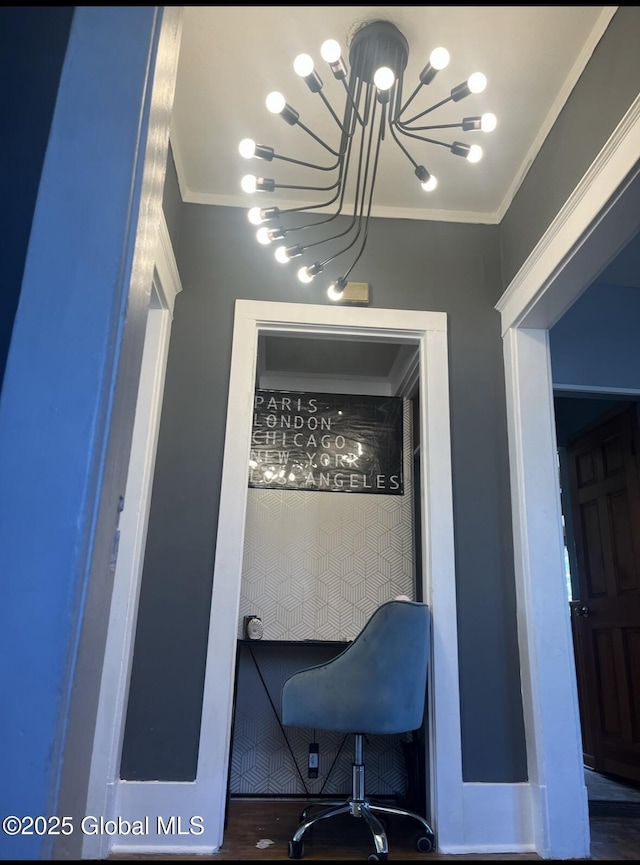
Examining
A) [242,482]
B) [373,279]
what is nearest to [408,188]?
[373,279]

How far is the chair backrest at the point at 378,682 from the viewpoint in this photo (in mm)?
2311

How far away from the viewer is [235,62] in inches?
91.2

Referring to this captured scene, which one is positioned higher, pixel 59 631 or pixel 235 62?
pixel 235 62

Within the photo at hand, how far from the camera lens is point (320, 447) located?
3.69 meters

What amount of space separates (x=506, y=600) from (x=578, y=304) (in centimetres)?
184

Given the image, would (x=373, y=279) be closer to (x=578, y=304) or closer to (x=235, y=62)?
(x=235, y=62)

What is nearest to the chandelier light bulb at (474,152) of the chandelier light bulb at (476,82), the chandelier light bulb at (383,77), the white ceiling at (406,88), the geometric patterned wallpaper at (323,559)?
the chandelier light bulb at (476,82)

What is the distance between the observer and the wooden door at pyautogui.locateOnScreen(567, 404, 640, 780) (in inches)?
138

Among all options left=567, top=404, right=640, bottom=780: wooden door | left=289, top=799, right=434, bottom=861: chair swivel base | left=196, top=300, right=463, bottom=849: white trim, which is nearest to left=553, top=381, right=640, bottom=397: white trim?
left=567, top=404, right=640, bottom=780: wooden door

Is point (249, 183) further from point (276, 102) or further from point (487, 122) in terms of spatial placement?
point (487, 122)

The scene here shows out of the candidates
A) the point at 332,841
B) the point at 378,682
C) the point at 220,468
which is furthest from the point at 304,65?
the point at 332,841

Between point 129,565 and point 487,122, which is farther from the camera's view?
point 129,565

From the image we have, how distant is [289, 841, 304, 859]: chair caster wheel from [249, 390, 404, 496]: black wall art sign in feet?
6.15

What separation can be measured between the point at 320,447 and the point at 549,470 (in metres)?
1.46
